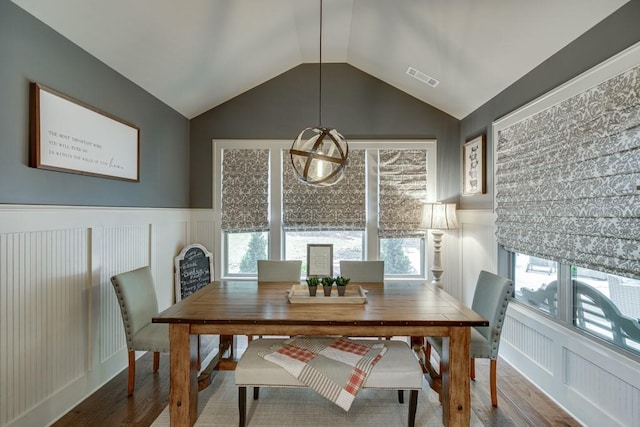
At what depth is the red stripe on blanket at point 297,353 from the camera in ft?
6.70

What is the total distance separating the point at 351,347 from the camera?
2.22m

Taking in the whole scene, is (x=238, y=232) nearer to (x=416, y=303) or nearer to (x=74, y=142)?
(x=74, y=142)

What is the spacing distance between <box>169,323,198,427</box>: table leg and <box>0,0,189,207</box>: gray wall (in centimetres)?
122

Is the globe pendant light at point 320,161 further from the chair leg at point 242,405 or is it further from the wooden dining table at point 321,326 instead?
the chair leg at point 242,405

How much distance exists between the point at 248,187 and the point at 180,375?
8.48 feet

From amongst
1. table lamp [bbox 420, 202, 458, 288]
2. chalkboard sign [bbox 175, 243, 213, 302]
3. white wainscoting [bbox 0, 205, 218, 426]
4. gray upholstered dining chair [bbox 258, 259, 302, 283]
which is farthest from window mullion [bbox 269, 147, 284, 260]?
table lamp [bbox 420, 202, 458, 288]

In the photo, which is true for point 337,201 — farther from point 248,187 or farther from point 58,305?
point 58,305

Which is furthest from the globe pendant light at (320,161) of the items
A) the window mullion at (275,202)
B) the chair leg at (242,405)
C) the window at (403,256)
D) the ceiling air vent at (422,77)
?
the window at (403,256)

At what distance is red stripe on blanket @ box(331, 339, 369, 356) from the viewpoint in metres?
2.16

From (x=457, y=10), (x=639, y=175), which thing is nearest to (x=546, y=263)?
(x=639, y=175)

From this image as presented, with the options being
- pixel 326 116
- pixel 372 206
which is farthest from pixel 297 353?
pixel 326 116

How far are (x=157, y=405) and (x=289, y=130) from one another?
10.4 feet

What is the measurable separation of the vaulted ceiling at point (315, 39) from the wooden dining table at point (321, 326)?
6.51 feet

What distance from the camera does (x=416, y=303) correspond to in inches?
88.6
